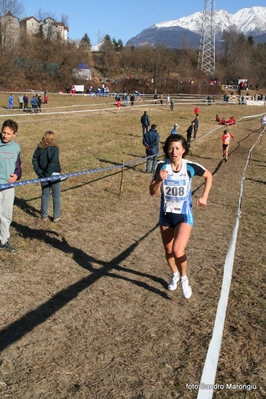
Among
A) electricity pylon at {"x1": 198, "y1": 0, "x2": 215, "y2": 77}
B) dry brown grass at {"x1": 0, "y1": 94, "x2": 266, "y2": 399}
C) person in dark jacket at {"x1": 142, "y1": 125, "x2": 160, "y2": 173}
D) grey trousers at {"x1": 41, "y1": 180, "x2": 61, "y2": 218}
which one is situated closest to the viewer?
dry brown grass at {"x1": 0, "y1": 94, "x2": 266, "y2": 399}

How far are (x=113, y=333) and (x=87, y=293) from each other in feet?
3.41

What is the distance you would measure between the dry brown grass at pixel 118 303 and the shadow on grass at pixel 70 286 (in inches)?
0.6

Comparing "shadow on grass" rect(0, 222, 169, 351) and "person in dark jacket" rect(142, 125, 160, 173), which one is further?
"person in dark jacket" rect(142, 125, 160, 173)

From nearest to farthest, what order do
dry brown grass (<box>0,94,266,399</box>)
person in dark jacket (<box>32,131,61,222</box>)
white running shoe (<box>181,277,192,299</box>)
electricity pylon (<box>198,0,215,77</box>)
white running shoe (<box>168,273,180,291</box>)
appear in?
dry brown grass (<box>0,94,266,399</box>) < white running shoe (<box>181,277,192,299</box>) < white running shoe (<box>168,273,180,291</box>) < person in dark jacket (<box>32,131,61,222</box>) < electricity pylon (<box>198,0,215,77</box>)

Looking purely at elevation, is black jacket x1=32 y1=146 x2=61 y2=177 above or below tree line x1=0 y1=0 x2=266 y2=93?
below

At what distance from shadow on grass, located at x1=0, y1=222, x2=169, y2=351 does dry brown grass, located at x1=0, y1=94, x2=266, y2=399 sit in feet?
0.05

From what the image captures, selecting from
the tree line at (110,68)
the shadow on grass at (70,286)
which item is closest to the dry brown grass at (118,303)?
the shadow on grass at (70,286)

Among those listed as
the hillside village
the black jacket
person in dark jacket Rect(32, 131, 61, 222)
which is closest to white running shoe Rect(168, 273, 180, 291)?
person in dark jacket Rect(32, 131, 61, 222)

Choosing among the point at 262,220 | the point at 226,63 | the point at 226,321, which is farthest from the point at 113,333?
the point at 226,63

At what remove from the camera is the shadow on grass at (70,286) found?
4.29 meters

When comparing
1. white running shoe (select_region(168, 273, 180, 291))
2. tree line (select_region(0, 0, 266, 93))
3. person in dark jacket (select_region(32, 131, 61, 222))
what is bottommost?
white running shoe (select_region(168, 273, 180, 291))

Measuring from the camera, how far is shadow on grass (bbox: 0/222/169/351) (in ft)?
14.1

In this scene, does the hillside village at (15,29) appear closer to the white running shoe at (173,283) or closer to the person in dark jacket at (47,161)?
the person in dark jacket at (47,161)

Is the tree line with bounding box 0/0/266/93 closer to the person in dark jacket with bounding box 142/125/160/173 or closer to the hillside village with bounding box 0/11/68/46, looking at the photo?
the hillside village with bounding box 0/11/68/46
